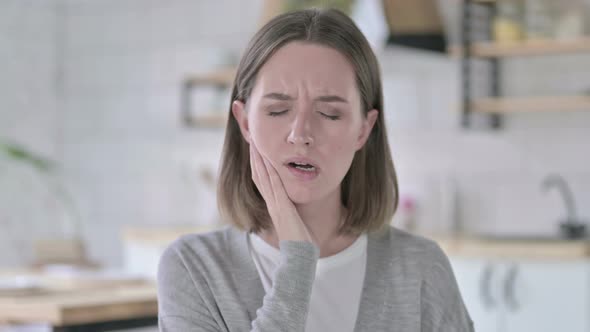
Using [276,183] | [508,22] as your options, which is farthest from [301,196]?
[508,22]

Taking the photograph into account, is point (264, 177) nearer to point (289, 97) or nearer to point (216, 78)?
point (289, 97)

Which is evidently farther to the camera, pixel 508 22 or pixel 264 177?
pixel 508 22

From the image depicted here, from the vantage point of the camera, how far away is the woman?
58.1 inches

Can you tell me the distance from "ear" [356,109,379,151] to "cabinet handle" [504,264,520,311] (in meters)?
2.67

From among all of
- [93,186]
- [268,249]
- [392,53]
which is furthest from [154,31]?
[268,249]

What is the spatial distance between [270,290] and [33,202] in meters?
5.48

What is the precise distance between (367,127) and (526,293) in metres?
2.69

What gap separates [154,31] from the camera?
6.32m

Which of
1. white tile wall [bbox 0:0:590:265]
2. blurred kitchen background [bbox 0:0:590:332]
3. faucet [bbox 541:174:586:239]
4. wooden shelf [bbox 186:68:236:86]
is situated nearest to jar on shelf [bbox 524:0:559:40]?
blurred kitchen background [bbox 0:0:590:332]

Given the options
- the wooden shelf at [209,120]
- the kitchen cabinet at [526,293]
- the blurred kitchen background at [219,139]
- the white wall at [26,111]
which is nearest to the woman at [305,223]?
the blurred kitchen background at [219,139]

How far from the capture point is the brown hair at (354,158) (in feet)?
4.97

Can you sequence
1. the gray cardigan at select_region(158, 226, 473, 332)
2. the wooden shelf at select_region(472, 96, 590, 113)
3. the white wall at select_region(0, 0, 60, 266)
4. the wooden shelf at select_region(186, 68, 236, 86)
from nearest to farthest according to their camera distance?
the gray cardigan at select_region(158, 226, 473, 332) → the wooden shelf at select_region(472, 96, 590, 113) → the wooden shelf at select_region(186, 68, 236, 86) → the white wall at select_region(0, 0, 60, 266)

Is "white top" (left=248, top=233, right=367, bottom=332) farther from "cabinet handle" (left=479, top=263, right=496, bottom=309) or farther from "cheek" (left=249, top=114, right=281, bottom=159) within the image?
"cabinet handle" (left=479, top=263, right=496, bottom=309)

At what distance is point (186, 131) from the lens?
243 inches
